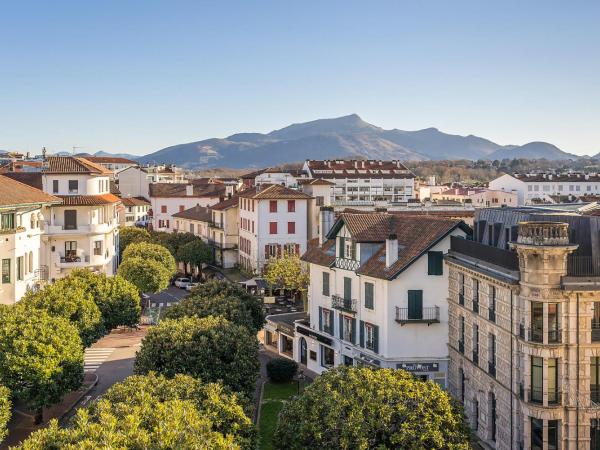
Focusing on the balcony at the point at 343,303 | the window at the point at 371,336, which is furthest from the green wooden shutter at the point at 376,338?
the balcony at the point at 343,303

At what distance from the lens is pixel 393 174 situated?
17825 cm

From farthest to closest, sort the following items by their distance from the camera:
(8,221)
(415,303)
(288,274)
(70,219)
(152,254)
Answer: (152,254)
(288,274)
(70,219)
(8,221)
(415,303)

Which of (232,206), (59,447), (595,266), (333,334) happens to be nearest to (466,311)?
(595,266)

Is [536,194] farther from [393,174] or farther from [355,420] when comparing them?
[355,420]

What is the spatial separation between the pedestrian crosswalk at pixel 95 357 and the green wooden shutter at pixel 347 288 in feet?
64.1

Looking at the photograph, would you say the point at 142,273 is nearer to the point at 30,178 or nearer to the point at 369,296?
the point at 30,178

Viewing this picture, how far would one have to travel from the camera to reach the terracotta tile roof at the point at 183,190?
13300 cm

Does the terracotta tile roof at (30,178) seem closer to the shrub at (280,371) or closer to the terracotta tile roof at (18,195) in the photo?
the terracotta tile roof at (18,195)

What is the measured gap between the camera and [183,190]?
136875 mm

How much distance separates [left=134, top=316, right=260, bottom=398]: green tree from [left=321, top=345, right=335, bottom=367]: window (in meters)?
12.4

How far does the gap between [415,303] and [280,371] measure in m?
11.2

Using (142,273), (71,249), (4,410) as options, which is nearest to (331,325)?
(4,410)

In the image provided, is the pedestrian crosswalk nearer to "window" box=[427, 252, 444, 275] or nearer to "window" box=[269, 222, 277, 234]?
"window" box=[427, 252, 444, 275]

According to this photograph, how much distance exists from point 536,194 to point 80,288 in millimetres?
138697
